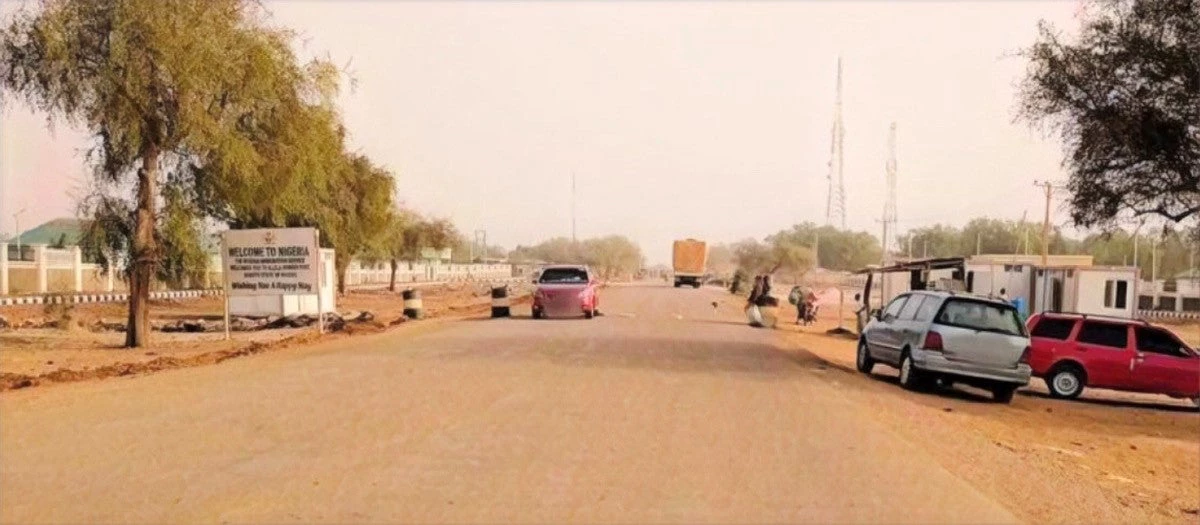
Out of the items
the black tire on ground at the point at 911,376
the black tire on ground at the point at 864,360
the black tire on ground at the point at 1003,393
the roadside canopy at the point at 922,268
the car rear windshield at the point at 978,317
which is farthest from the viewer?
the roadside canopy at the point at 922,268

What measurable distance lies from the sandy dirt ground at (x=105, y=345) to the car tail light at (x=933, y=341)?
38.9 ft

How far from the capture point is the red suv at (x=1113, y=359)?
21719 mm

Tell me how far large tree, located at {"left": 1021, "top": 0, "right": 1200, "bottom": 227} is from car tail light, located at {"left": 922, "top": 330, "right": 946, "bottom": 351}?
7.38 metres

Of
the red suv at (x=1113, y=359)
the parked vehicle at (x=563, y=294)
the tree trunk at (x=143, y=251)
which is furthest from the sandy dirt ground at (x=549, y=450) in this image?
the parked vehicle at (x=563, y=294)

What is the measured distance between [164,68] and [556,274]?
47.6ft

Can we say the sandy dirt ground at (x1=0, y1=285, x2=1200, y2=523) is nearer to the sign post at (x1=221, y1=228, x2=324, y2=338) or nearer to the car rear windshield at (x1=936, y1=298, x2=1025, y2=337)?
the car rear windshield at (x1=936, y1=298, x2=1025, y2=337)

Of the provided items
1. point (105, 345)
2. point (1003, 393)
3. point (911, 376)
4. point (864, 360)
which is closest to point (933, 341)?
point (911, 376)

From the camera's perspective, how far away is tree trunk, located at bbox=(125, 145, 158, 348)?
23938 millimetres

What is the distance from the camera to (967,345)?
58.1 feet

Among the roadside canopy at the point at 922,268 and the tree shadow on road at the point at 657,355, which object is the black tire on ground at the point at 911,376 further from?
the roadside canopy at the point at 922,268

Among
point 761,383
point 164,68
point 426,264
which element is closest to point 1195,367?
point 761,383

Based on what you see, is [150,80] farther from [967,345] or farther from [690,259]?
[690,259]

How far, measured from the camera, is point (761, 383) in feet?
51.8

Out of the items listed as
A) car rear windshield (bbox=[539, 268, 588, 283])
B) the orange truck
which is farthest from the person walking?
the orange truck
